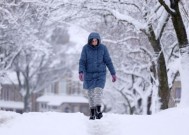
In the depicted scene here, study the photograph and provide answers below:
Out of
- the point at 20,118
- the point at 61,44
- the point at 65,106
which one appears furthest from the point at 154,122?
the point at 65,106

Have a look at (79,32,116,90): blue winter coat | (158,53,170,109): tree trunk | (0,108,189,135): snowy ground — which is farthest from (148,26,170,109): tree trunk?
(79,32,116,90): blue winter coat

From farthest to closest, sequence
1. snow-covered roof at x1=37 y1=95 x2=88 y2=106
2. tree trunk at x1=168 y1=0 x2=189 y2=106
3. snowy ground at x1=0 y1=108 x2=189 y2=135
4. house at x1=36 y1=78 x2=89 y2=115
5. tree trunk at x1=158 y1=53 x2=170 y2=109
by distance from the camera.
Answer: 1. house at x1=36 y1=78 x2=89 y2=115
2. snow-covered roof at x1=37 y1=95 x2=88 y2=106
3. tree trunk at x1=158 y1=53 x2=170 y2=109
4. tree trunk at x1=168 y1=0 x2=189 y2=106
5. snowy ground at x1=0 y1=108 x2=189 y2=135

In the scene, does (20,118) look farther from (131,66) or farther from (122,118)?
(131,66)

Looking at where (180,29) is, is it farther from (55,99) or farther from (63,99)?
(55,99)

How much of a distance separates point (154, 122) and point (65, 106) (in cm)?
5671

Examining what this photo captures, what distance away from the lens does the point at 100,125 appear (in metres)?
10.0

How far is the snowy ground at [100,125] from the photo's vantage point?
9344 millimetres

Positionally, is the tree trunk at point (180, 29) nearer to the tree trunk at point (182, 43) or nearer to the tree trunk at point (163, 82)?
the tree trunk at point (182, 43)

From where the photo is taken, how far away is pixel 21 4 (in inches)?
770

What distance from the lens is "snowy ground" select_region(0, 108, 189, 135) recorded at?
9.34m

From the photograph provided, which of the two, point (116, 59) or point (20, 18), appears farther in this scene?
point (116, 59)

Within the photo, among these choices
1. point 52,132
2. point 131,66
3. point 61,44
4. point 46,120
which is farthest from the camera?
point 61,44

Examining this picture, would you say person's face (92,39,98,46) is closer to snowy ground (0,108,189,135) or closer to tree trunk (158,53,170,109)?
snowy ground (0,108,189,135)

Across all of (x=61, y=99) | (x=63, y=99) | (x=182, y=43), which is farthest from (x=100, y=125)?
(x=61, y=99)
